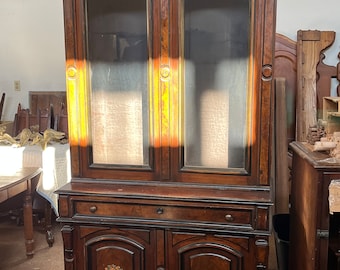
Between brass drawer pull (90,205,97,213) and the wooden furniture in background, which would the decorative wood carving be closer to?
brass drawer pull (90,205,97,213)

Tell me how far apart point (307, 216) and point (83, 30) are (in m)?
1.31

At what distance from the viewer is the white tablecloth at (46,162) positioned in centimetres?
288

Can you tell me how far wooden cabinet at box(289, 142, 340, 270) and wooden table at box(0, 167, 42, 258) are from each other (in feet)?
5.60

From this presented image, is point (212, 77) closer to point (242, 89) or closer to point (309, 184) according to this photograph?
point (242, 89)

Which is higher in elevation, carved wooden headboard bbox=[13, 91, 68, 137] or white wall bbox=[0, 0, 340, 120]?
white wall bbox=[0, 0, 340, 120]

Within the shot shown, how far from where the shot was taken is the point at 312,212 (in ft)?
5.16

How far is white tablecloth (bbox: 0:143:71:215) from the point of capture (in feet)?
9.45

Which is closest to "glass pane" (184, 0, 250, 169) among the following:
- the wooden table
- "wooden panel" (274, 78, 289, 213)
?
"wooden panel" (274, 78, 289, 213)

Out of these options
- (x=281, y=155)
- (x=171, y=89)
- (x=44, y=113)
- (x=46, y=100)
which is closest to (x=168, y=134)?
(x=171, y=89)

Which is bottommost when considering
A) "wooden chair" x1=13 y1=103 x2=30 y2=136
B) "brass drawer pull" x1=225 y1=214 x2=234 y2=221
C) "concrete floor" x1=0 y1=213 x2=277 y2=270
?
"concrete floor" x1=0 y1=213 x2=277 y2=270

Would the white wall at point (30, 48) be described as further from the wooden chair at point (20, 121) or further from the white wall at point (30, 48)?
the wooden chair at point (20, 121)

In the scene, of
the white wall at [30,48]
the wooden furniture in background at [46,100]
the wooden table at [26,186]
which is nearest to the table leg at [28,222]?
the wooden table at [26,186]

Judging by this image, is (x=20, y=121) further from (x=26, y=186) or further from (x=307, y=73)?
(x=307, y=73)

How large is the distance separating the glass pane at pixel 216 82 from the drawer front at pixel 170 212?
21 centimetres
